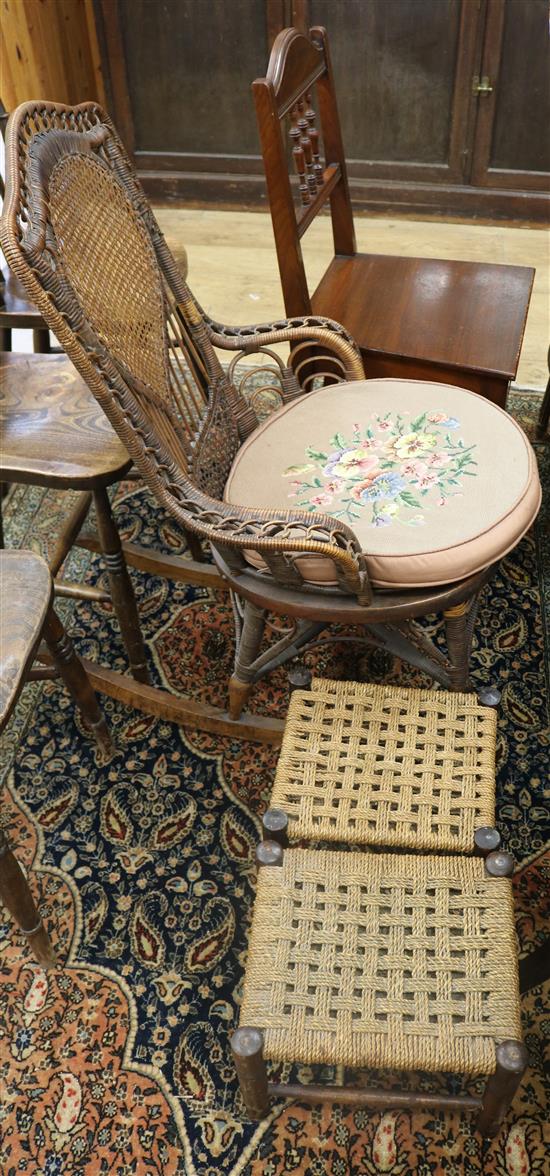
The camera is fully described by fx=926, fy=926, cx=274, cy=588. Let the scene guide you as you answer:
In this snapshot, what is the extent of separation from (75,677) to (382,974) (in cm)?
83

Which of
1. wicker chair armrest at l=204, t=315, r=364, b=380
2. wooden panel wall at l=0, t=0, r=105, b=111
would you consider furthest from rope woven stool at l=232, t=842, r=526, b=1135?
wooden panel wall at l=0, t=0, r=105, b=111

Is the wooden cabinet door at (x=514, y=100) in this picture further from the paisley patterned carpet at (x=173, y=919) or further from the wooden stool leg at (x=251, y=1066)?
the wooden stool leg at (x=251, y=1066)

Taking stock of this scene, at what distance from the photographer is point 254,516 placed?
142 centimetres

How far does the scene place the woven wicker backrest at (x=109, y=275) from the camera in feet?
4.31

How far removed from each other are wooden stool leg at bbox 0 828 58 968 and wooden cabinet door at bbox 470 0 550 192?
10.6ft

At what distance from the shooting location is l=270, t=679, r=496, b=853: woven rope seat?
135cm

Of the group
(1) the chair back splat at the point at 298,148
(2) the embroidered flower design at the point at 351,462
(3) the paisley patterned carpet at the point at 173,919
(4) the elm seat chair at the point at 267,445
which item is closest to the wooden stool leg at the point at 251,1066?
(3) the paisley patterned carpet at the point at 173,919

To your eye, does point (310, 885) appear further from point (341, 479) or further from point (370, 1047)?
point (341, 479)

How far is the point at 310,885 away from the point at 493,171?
3220mm

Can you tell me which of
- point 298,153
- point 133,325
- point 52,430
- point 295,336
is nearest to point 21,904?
point 52,430

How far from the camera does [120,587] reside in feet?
6.25

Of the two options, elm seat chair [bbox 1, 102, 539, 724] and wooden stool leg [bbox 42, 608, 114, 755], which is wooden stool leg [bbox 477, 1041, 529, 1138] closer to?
elm seat chair [bbox 1, 102, 539, 724]

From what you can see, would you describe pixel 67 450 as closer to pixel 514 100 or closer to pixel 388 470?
pixel 388 470

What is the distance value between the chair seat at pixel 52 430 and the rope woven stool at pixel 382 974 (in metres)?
0.77
